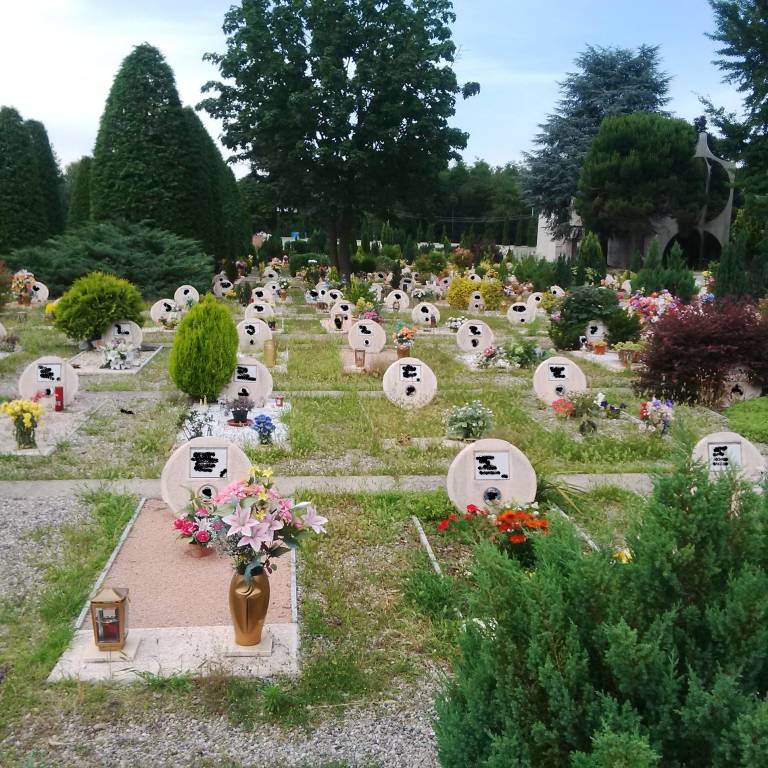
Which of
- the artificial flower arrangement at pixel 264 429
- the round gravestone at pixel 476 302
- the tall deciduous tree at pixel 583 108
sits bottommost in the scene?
the artificial flower arrangement at pixel 264 429

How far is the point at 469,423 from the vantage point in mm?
9289

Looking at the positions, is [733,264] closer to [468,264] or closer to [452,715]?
[468,264]

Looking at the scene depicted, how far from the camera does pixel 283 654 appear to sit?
15.2ft

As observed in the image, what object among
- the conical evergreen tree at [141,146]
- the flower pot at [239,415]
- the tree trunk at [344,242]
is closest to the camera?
the flower pot at [239,415]

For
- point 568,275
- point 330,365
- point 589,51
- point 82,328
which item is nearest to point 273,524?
point 330,365

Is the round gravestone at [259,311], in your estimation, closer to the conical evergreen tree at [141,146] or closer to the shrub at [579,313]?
the shrub at [579,313]

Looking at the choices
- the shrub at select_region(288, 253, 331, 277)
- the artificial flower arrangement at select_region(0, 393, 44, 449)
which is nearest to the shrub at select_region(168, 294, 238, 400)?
the artificial flower arrangement at select_region(0, 393, 44, 449)

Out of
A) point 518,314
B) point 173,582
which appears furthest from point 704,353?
point 518,314

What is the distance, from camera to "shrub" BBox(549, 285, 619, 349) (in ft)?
54.3

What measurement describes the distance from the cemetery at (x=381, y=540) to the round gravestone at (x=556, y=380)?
3 cm

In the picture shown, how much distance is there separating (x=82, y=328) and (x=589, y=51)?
1595 inches

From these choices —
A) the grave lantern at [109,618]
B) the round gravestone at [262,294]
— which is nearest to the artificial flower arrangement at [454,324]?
the round gravestone at [262,294]

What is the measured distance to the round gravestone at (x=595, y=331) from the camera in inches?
654

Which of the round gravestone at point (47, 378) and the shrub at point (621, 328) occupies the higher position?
the shrub at point (621, 328)
